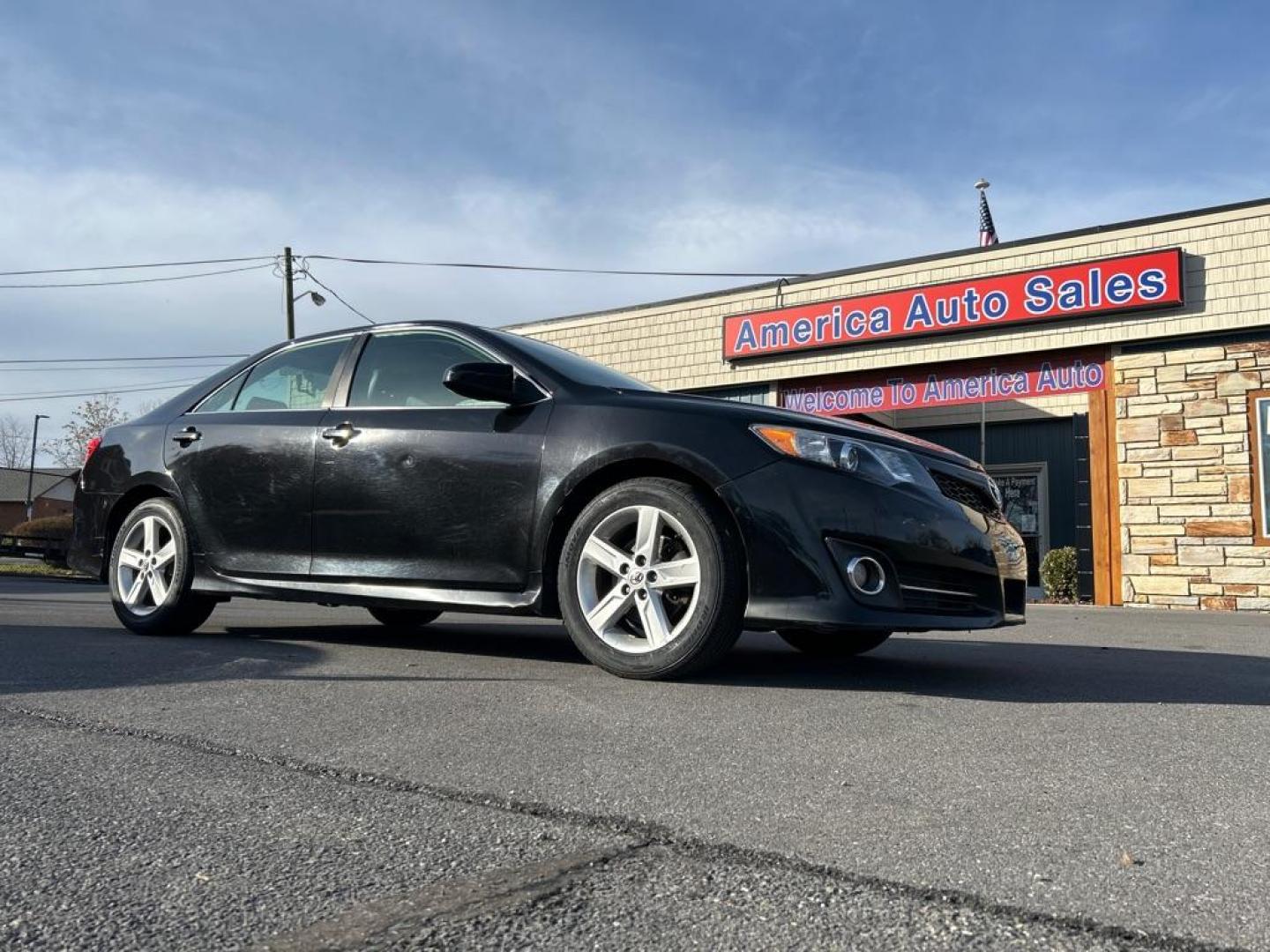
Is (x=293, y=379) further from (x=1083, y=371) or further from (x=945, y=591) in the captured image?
(x=1083, y=371)

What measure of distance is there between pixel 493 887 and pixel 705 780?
0.76 metres

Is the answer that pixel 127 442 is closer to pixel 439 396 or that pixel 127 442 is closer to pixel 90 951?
pixel 439 396

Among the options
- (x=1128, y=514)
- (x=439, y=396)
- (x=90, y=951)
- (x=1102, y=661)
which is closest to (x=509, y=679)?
(x=439, y=396)

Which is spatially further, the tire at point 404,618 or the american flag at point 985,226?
the american flag at point 985,226

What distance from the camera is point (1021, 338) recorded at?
537 inches

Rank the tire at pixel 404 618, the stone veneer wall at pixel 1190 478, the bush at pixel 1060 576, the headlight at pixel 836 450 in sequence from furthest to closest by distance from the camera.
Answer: the bush at pixel 1060 576, the stone veneer wall at pixel 1190 478, the tire at pixel 404 618, the headlight at pixel 836 450

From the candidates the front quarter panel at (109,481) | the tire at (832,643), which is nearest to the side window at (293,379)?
the front quarter panel at (109,481)

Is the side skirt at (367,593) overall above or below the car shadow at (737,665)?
above

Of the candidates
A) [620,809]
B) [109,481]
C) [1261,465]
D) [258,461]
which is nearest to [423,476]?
[258,461]

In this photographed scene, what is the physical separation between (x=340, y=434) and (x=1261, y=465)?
10.8 meters

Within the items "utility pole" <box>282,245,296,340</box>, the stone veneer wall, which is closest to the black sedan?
the stone veneer wall

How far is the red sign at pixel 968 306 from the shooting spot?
12.7m

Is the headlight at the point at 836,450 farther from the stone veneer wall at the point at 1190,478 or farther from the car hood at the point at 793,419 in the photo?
the stone veneer wall at the point at 1190,478

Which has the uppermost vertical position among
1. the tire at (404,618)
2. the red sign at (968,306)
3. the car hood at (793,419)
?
the red sign at (968,306)
